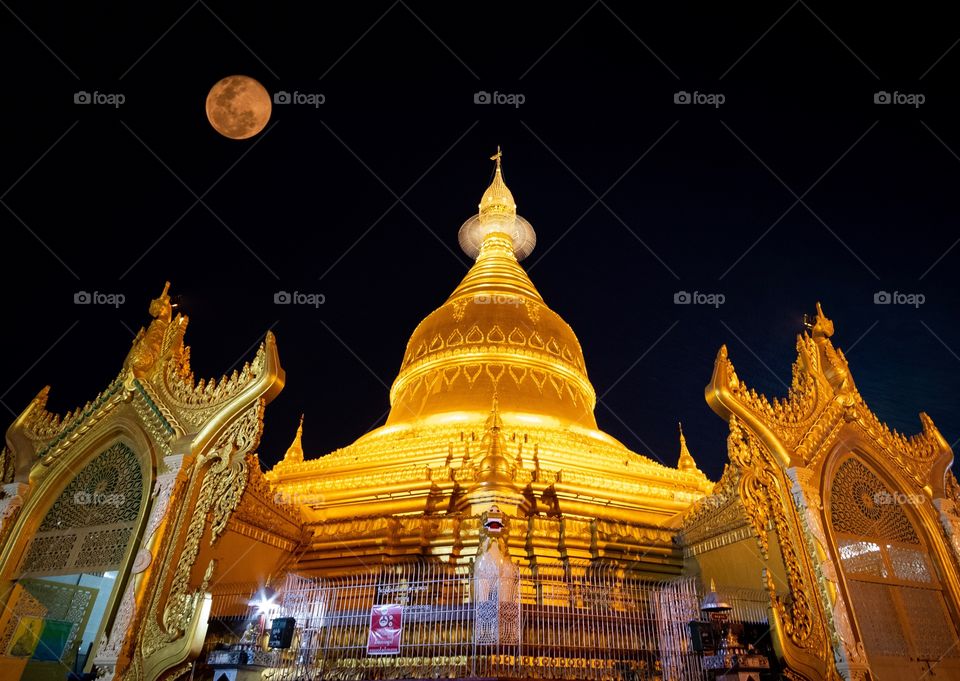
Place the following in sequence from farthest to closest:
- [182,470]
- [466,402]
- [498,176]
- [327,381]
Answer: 1. [498,176]
2. [327,381]
3. [466,402]
4. [182,470]

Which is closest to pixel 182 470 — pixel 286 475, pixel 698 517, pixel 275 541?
pixel 275 541

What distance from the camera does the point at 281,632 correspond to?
20.7 ft

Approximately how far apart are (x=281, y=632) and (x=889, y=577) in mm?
6987

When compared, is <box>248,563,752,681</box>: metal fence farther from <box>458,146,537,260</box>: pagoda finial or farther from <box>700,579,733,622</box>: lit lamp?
<box>458,146,537,260</box>: pagoda finial

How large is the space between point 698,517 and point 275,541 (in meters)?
6.04

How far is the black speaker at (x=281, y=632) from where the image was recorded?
6.26 m

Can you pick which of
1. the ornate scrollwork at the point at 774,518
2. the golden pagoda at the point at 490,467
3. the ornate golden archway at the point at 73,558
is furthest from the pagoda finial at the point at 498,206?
the ornate golden archway at the point at 73,558

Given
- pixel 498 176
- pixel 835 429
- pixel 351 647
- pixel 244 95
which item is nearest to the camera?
pixel 351 647

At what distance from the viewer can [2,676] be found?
6.76 metres

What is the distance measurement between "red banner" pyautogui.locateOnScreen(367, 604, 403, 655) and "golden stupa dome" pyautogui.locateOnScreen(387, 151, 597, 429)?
7095 millimetres

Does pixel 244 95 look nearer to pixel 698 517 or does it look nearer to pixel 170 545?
pixel 170 545

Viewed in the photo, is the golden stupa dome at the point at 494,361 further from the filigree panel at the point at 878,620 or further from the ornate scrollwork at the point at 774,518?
the filigree panel at the point at 878,620

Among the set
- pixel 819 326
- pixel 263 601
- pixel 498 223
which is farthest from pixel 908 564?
pixel 498 223

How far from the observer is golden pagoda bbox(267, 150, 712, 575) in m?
9.16
